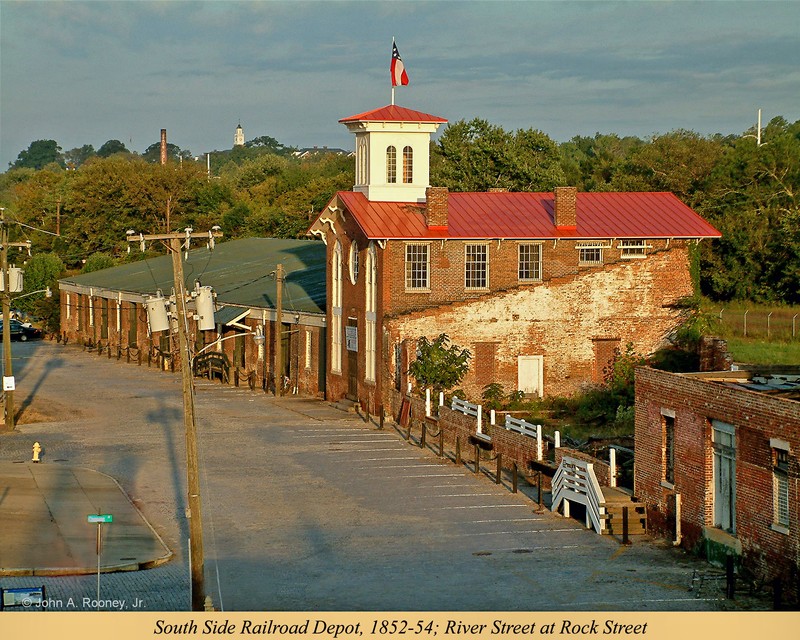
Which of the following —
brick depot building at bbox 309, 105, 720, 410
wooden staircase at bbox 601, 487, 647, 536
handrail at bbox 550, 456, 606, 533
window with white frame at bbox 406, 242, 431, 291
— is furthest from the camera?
window with white frame at bbox 406, 242, 431, 291

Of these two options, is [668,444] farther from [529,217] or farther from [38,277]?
[38,277]

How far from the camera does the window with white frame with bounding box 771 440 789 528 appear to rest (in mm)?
25250

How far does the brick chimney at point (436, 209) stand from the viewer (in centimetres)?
5028

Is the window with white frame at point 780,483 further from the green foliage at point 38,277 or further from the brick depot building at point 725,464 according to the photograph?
the green foliage at point 38,277

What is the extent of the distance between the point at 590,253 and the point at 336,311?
33.2 feet

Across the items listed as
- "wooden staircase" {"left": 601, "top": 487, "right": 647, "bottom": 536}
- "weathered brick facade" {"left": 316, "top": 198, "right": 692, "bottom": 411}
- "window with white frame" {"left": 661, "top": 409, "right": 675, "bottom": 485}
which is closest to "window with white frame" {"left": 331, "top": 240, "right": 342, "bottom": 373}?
"weathered brick facade" {"left": 316, "top": 198, "right": 692, "bottom": 411}

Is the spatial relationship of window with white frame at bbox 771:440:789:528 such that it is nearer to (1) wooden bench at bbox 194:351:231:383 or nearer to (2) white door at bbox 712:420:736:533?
(2) white door at bbox 712:420:736:533

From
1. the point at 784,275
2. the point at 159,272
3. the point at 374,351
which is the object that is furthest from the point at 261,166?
the point at 374,351

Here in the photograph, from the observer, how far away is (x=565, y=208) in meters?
51.8

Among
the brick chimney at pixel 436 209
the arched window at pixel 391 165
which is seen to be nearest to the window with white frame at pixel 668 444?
the brick chimney at pixel 436 209

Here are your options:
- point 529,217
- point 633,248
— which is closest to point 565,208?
point 529,217

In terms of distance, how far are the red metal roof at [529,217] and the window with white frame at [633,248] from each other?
0.46 metres

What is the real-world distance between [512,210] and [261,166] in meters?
105

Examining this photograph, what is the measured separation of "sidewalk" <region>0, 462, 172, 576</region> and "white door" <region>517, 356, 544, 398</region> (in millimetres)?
17509
